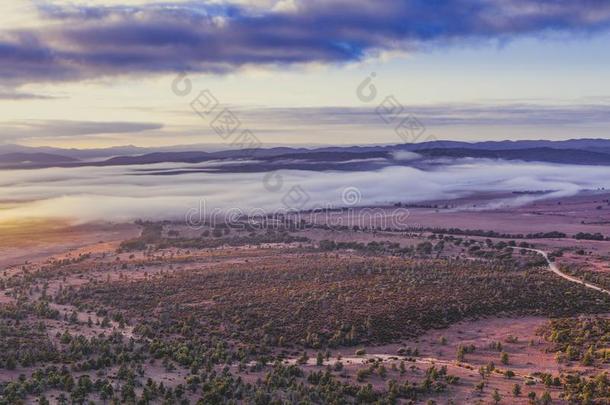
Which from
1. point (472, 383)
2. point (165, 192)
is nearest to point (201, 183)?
point (165, 192)

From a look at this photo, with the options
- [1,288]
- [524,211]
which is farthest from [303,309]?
[524,211]

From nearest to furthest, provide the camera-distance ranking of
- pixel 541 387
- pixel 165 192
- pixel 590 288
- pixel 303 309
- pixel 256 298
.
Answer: pixel 541 387 < pixel 303 309 < pixel 256 298 < pixel 590 288 < pixel 165 192

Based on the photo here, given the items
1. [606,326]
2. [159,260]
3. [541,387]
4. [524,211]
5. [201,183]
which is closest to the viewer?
[541,387]

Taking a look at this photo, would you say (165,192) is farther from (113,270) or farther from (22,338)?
(22,338)

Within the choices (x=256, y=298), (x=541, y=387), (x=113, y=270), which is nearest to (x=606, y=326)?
(x=541, y=387)

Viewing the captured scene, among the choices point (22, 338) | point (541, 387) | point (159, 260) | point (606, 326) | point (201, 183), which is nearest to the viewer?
point (541, 387)

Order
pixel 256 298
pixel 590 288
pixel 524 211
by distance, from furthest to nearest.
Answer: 1. pixel 524 211
2. pixel 590 288
3. pixel 256 298

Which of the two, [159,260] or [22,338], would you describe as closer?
[22,338]

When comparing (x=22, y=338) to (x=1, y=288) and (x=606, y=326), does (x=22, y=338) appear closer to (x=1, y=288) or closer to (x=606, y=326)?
(x=1, y=288)

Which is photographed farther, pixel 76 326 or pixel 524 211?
pixel 524 211
